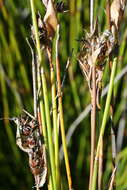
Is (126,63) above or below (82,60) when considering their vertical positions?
below

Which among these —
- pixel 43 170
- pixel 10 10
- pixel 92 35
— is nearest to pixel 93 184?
pixel 43 170

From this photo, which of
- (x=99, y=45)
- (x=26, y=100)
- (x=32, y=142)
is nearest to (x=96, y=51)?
(x=99, y=45)

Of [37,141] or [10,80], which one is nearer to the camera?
[37,141]

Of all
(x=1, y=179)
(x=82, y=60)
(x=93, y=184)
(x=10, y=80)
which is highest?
(x=82, y=60)

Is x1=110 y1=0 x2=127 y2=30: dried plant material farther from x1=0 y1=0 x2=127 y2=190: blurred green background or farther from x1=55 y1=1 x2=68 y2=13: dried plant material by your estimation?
x1=0 y1=0 x2=127 y2=190: blurred green background

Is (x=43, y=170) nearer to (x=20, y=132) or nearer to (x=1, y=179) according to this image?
(x=20, y=132)

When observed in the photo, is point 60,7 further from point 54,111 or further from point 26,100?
point 26,100

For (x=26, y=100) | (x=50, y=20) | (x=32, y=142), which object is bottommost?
(x=26, y=100)
